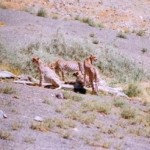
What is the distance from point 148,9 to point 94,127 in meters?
32.3

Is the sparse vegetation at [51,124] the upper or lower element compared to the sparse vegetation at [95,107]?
upper

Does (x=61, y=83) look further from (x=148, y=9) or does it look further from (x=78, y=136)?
(x=148, y=9)

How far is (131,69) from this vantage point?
86.0 ft

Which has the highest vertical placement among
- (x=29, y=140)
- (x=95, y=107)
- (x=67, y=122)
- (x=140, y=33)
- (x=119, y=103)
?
(x=29, y=140)

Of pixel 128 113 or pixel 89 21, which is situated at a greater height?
pixel 89 21

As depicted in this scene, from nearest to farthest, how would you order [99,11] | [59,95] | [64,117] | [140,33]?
[64,117], [59,95], [140,33], [99,11]

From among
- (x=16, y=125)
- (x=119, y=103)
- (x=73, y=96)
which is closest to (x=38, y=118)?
(x=16, y=125)

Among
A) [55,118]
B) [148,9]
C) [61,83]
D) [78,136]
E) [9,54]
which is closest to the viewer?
[78,136]

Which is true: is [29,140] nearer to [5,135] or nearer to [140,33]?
[5,135]

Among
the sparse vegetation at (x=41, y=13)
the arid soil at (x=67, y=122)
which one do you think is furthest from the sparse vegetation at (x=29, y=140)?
the sparse vegetation at (x=41, y=13)

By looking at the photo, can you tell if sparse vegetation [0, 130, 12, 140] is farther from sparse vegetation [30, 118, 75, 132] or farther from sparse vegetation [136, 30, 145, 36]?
sparse vegetation [136, 30, 145, 36]

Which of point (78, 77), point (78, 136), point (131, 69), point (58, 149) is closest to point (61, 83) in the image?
point (78, 77)

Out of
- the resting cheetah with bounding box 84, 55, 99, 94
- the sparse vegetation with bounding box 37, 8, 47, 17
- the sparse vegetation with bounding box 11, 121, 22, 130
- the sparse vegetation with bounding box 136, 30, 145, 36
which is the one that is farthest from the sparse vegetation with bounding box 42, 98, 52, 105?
the sparse vegetation with bounding box 136, 30, 145, 36

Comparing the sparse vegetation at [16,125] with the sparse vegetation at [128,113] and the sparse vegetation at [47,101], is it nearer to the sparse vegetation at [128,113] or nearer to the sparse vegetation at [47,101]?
the sparse vegetation at [47,101]
